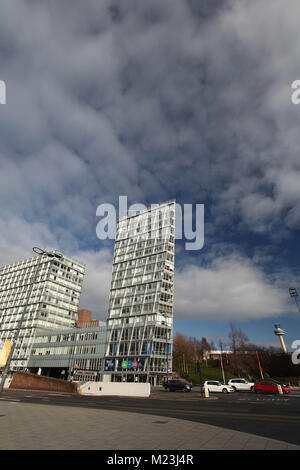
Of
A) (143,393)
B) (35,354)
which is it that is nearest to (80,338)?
(35,354)

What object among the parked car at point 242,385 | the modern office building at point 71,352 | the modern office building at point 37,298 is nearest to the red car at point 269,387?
the parked car at point 242,385

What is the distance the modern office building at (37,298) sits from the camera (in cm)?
8656

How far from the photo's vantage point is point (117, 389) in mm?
34125

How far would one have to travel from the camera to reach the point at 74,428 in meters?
8.46

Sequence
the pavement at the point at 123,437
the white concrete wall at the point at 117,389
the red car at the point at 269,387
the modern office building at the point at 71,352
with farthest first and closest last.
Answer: the modern office building at the point at 71,352, the white concrete wall at the point at 117,389, the red car at the point at 269,387, the pavement at the point at 123,437

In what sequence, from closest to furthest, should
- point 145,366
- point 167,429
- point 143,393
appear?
point 167,429
point 143,393
point 145,366

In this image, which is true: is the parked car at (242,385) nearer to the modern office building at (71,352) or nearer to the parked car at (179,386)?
the parked car at (179,386)

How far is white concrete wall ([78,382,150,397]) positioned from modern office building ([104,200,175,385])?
20179 mm

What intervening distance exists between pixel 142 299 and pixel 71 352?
24.2 meters

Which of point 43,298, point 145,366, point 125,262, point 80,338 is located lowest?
point 145,366

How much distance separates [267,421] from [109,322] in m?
68.0

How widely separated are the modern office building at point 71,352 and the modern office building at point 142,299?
296cm

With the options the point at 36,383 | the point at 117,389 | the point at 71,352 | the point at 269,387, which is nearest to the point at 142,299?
the point at 71,352
